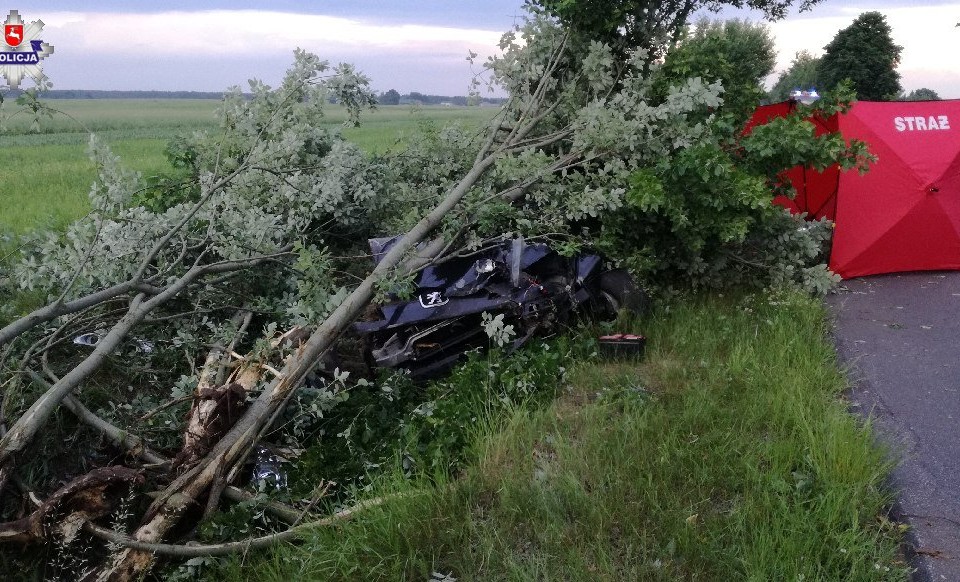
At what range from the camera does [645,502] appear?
3.57 meters

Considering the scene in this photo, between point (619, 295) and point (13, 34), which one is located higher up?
point (13, 34)

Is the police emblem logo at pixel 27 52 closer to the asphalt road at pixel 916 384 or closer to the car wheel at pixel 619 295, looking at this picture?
the car wheel at pixel 619 295

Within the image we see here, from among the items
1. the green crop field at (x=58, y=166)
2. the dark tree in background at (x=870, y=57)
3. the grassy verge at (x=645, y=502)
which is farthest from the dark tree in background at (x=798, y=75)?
the grassy verge at (x=645, y=502)

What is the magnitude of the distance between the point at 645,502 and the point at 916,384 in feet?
Result: 8.41

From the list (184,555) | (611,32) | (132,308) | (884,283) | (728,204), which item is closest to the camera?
(184,555)

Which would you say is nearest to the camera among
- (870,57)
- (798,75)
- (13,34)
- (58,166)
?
(13,34)

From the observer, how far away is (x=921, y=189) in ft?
23.5

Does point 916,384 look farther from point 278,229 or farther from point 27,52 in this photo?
point 27,52

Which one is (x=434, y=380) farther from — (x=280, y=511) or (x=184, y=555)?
(x=184, y=555)

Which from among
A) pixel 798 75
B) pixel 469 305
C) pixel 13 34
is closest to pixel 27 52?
pixel 13 34

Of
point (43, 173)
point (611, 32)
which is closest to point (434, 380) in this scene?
point (611, 32)

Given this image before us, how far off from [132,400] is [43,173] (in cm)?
1521

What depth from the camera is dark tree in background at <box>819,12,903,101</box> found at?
35.1m

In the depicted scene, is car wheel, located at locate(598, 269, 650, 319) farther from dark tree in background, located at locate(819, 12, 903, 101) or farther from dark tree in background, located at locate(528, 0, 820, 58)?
dark tree in background, located at locate(819, 12, 903, 101)
